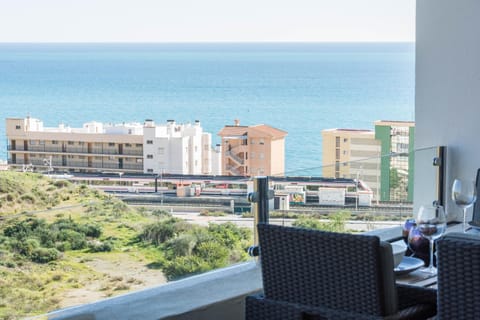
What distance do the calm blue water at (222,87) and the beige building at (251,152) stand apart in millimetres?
1717

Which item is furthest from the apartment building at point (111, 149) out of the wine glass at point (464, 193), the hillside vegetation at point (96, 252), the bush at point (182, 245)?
the wine glass at point (464, 193)

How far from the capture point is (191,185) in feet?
14.7

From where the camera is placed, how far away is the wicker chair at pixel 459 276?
6.86 ft

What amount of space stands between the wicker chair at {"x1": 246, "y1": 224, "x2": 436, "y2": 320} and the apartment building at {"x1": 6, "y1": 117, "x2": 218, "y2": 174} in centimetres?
2836

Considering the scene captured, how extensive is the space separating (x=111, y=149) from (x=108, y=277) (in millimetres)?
28849

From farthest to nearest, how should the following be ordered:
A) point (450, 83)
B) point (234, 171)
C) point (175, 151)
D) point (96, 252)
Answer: point (175, 151)
point (234, 171)
point (96, 252)
point (450, 83)

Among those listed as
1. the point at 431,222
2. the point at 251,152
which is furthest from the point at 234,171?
the point at 431,222

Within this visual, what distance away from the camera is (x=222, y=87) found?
57219 millimetres

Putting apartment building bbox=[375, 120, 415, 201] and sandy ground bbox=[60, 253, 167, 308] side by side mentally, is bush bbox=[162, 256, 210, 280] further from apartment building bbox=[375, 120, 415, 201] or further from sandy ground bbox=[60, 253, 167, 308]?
apartment building bbox=[375, 120, 415, 201]

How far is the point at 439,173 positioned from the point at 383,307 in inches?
123

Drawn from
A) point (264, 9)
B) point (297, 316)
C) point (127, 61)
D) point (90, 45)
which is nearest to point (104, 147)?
point (90, 45)

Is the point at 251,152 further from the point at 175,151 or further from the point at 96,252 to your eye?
the point at 96,252

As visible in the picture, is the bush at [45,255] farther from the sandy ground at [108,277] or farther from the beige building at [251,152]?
the beige building at [251,152]

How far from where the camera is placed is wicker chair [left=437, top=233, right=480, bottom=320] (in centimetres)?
209
